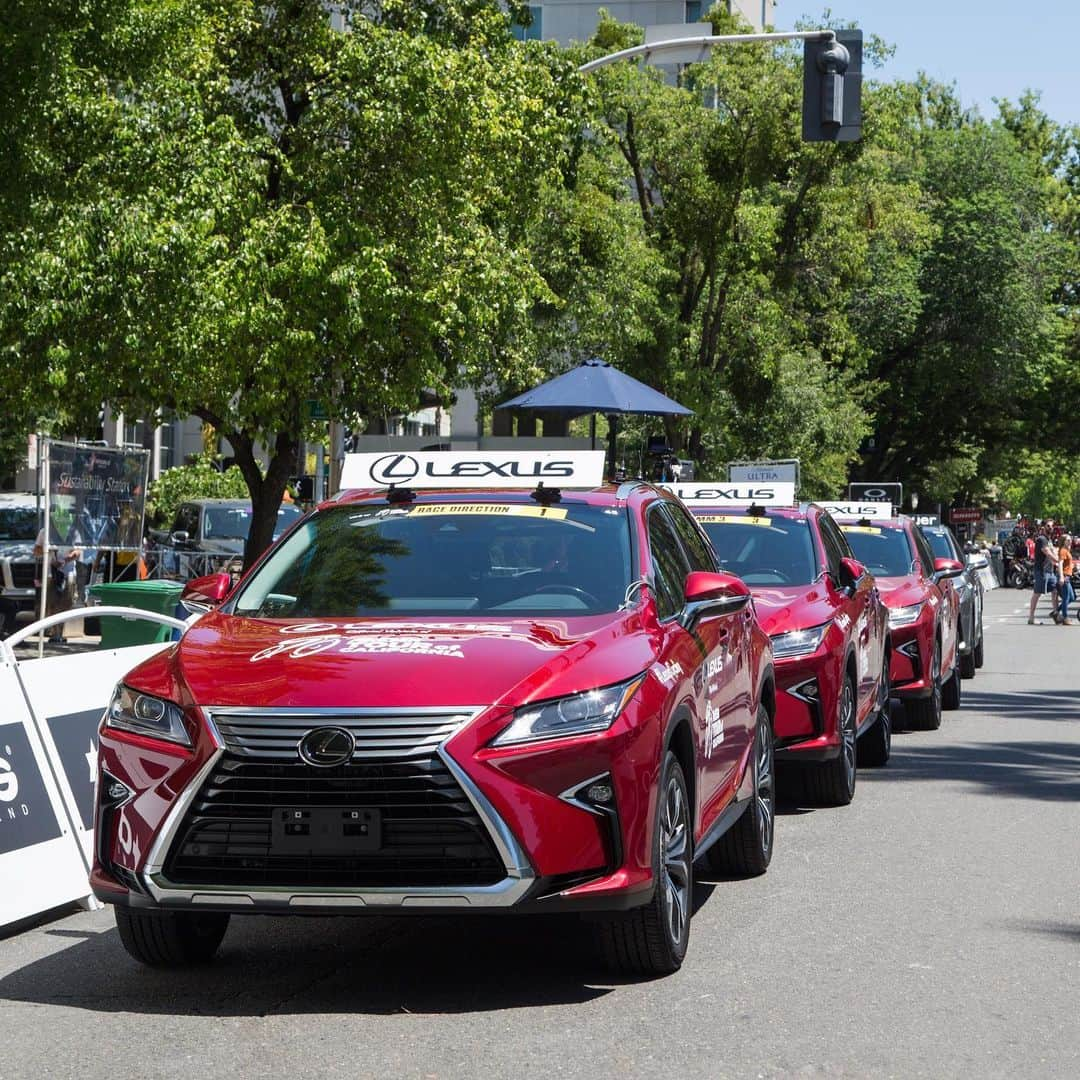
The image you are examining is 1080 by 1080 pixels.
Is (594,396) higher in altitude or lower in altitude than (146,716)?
higher

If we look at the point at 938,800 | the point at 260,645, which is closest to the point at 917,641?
the point at 938,800

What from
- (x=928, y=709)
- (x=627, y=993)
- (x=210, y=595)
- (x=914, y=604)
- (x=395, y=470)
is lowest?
(x=928, y=709)

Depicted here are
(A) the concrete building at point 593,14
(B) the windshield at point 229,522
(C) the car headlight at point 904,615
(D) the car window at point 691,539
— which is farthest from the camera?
(A) the concrete building at point 593,14

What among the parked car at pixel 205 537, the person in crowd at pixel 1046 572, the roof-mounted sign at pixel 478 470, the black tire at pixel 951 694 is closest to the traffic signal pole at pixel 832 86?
the black tire at pixel 951 694

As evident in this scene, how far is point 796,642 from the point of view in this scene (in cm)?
1074

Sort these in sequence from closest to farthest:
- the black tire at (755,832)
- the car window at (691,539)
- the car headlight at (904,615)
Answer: the car window at (691,539) < the black tire at (755,832) < the car headlight at (904,615)

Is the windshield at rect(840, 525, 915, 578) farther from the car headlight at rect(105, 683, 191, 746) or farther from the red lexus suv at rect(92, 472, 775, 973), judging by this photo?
the car headlight at rect(105, 683, 191, 746)

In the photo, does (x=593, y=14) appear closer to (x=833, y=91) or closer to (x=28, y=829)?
(x=833, y=91)

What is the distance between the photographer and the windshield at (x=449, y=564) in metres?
7.02

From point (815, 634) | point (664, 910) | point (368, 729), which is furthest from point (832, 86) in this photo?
point (368, 729)

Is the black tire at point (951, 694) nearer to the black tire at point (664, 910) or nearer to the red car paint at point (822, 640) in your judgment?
the red car paint at point (822, 640)

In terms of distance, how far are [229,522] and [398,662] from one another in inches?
997

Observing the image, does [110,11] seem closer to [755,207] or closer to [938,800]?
[938,800]

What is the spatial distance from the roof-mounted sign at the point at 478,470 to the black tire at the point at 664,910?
1799mm
